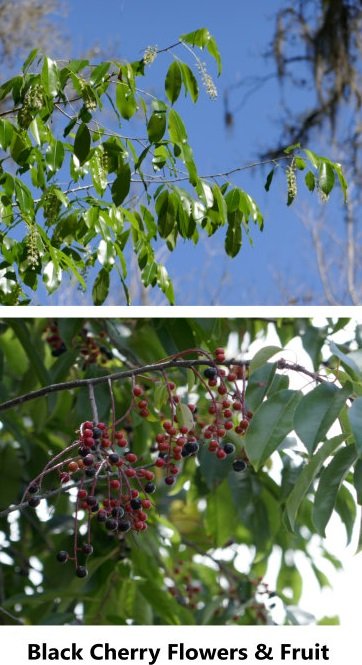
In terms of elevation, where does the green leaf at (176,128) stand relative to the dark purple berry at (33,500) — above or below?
above

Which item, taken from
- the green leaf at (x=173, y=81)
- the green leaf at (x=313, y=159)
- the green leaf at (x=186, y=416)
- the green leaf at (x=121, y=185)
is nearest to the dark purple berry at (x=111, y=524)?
the green leaf at (x=186, y=416)

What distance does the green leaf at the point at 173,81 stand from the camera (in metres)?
2.03

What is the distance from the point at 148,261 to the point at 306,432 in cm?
122

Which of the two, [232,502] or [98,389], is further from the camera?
[232,502]

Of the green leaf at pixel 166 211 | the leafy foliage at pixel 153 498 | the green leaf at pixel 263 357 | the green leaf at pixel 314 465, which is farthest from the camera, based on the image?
the green leaf at pixel 166 211

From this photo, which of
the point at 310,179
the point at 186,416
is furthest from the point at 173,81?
the point at 186,416

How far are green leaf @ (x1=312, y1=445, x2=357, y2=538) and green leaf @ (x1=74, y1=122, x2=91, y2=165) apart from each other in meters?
0.97

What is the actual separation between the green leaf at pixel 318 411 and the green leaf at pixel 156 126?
0.99 metres

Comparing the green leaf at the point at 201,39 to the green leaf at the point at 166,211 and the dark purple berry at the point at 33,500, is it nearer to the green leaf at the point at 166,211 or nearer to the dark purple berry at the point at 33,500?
the green leaf at the point at 166,211

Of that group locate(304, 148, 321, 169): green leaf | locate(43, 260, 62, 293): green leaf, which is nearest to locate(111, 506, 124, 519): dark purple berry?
locate(43, 260, 62, 293): green leaf

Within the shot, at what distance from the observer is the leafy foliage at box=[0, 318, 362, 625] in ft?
5.95
